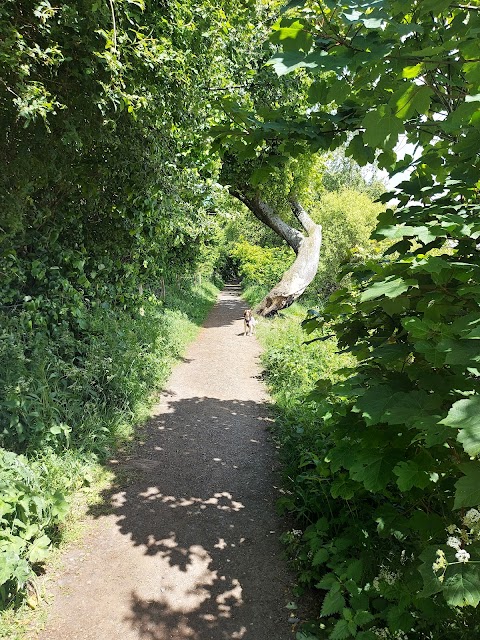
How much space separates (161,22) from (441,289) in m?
4.76

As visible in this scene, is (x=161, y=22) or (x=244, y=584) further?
(x=161, y=22)

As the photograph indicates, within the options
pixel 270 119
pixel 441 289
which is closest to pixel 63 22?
pixel 270 119

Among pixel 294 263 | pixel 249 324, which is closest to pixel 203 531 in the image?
pixel 249 324

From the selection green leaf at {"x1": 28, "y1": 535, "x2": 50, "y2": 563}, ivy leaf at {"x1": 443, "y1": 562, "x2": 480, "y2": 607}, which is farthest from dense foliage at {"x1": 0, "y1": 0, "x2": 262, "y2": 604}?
ivy leaf at {"x1": 443, "y1": 562, "x2": 480, "y2": 607}

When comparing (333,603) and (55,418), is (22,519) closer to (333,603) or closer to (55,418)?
(55,418)

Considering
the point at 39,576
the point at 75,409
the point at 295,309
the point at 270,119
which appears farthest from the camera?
the point at 295,309

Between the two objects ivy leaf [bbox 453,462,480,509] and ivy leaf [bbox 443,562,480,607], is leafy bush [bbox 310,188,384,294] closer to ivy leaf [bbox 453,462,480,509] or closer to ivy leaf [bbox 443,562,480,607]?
A: ivy leaf [bbox 443,562,480,607]

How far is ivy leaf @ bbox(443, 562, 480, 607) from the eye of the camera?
6.24 feet

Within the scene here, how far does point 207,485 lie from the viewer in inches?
209

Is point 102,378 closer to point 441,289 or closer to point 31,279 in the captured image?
point 31,279

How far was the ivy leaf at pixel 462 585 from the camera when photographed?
1902mm

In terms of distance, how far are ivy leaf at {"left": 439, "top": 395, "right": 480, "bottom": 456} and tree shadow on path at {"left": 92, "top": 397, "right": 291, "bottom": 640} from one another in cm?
274

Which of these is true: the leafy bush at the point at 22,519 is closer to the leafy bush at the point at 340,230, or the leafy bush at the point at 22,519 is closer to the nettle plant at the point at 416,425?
the nettle plant at the point at 416,425

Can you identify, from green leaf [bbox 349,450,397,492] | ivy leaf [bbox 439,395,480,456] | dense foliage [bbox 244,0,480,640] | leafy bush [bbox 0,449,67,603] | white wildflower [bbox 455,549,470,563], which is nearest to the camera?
ivy leaf [bbox 439,395,480,456]
